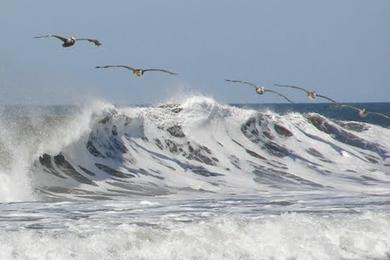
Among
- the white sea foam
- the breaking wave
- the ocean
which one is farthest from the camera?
the breaking wave

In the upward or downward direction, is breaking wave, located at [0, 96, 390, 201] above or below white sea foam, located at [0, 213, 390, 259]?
above

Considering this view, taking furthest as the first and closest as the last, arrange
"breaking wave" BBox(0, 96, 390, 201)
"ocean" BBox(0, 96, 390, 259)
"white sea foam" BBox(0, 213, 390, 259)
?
"breaking wave" BBox(0, 96, 390, 201) < "ocean" BBox(0, 96, 390, 259) < "white sea foam" BBox(0, 213, 390, 259)

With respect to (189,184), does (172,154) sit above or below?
above

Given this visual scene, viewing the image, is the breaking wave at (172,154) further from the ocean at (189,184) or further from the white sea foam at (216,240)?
the white sea foam at (216,240)

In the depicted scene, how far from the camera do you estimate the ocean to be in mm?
13414

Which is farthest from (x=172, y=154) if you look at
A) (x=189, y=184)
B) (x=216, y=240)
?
(x=216, y=240)

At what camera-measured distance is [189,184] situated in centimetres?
2428

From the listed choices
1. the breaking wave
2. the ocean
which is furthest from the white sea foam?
the breaking wave

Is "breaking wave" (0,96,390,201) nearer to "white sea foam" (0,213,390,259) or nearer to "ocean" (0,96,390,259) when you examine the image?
"ocean" (0,96,390,259)

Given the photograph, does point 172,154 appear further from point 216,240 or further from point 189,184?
point 216,240

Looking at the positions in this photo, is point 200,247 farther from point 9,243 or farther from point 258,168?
point 258,168

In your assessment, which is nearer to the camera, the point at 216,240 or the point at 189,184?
the point at 216,240

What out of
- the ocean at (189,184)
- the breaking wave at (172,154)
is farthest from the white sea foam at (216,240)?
the breaking wave at (172,154)

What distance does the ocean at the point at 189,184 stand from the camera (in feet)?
44.0
